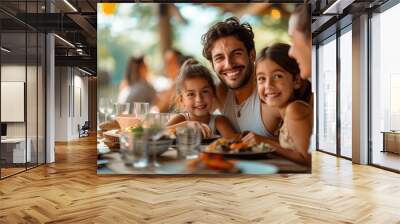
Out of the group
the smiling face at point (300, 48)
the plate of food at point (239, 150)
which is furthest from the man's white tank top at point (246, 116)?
the smiling face at point (300, 48)

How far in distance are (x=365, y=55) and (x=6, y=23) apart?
19.3 feet

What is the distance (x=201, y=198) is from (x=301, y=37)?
6.49ft

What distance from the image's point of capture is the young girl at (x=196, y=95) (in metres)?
2.46

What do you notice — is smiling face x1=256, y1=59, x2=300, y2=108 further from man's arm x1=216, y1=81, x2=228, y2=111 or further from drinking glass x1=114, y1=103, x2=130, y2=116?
drinking glass x1=114, y1=103, x2=130, y2=116

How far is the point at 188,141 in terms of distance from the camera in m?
1.51

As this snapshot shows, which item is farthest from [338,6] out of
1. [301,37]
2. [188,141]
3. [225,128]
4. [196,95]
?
[188,141]

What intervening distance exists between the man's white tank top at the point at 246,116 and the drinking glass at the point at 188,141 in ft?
5.99

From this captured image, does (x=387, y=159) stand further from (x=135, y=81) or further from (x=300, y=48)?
(x=135, y=81)

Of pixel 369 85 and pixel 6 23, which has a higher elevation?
pixel 6 23

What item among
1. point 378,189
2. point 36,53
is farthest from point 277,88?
point 36,53

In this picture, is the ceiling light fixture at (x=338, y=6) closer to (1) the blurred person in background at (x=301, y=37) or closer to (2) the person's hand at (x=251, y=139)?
(1) the blurred person in background at (x=301, y=37)

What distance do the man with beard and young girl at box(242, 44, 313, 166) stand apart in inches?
3.3

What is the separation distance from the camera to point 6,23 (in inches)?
206

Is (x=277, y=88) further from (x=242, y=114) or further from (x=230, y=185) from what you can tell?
(x=230, y=185)
